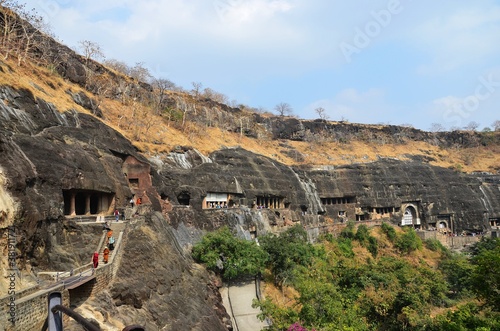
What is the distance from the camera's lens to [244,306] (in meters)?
28.2

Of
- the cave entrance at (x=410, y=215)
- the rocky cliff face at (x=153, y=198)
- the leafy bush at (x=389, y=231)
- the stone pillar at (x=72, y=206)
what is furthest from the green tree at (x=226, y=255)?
the cave entrance at (x=410, y=215)

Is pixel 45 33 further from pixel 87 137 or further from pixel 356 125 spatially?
pixel 356 125

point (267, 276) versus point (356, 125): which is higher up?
point (356, 125)

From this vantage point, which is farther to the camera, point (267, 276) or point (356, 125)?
point (356, 125)

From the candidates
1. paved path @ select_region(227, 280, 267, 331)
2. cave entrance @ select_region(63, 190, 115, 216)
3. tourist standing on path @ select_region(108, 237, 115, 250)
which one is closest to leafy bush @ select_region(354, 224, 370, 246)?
paved path @ select_region(227, 280, 267, 331)

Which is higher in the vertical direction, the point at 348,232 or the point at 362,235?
the point at 348,232

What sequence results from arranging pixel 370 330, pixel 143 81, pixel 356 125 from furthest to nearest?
1. pixel 356 125
2. pixel 143 81
3. pixel 370 330

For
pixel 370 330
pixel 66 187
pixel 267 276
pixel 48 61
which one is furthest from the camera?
pixel 48 61

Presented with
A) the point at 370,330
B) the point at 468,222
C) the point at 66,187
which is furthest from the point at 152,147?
the point at 468,222

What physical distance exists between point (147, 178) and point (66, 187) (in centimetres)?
1134

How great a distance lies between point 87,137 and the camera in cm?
3019

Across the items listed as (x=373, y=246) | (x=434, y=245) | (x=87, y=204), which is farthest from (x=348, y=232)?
(x=87, y=204)

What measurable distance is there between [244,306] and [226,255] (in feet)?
13.2

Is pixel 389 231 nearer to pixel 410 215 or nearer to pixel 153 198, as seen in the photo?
pixel 410 215
